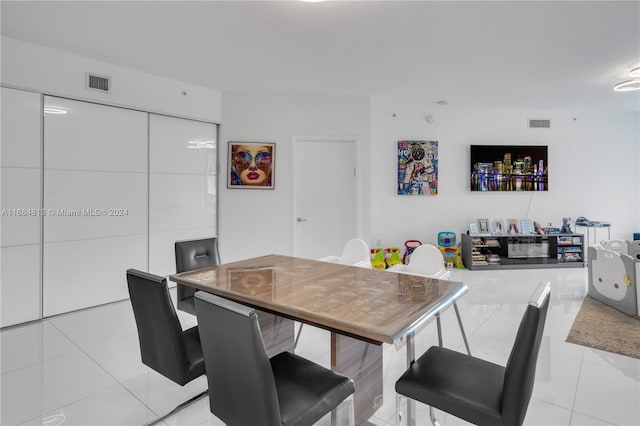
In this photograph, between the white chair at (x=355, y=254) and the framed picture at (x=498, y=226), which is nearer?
the white chair at (x=355, y=254)

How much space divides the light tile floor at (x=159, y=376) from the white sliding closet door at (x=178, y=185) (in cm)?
98

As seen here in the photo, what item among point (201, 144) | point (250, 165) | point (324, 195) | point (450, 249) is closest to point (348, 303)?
point (324, 195)

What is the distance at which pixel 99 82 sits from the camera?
3852 millimetres

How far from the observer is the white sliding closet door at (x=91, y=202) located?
3.63m

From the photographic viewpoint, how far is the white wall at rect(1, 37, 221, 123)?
3340 mm

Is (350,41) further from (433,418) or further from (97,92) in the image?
(433,418)

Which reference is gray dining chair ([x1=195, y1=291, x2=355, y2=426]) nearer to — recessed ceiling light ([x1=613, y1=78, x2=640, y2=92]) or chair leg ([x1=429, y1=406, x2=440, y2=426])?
chair leg ([x1=429, y1=406, x2=440, y2=426])

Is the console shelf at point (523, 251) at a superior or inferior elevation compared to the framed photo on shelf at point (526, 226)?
inferior

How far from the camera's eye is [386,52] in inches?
143

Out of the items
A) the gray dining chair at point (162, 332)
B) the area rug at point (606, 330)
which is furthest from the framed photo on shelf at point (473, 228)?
the gray dining chair at point (162, 332)

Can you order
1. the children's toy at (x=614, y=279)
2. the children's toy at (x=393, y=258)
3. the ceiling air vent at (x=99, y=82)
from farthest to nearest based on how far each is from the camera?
1. the children's toy at (x=393, y=258)
2. the ceiling air vent at (x=99, y=82)
3. the children's toy at (x=614, y=279)

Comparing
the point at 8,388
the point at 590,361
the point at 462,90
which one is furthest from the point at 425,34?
the point at 8,388

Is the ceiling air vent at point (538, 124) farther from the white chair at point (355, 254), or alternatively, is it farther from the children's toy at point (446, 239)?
the white chair at point (355, 254)

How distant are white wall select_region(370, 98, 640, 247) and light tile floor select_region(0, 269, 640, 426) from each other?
2613mm
